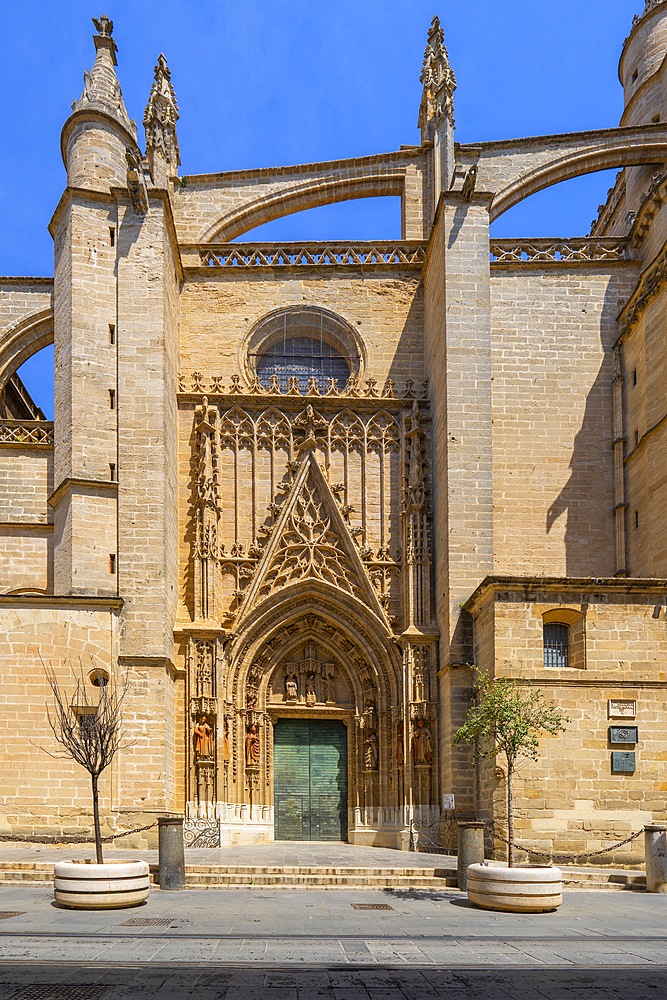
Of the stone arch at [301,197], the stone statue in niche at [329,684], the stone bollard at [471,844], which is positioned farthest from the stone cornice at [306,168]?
the stone bollard at [471,844]

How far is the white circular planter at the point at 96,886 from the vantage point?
37.2 feet

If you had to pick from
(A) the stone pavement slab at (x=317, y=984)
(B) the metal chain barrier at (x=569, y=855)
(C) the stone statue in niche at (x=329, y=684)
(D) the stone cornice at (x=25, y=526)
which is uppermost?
(D) the stone cornice at (x=25, y=526)

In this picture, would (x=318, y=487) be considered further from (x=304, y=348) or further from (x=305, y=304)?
(x=305, y=304)

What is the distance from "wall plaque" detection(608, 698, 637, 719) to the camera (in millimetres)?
16188

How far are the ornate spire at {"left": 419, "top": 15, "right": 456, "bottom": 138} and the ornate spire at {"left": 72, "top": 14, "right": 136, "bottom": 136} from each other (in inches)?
243

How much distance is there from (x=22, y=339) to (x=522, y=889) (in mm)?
16298

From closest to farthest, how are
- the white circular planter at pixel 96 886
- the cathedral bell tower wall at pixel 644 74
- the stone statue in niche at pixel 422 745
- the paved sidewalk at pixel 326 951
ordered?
the paved sidewalk at pixel 326 951 → the white circular planter at pixel 96 886 → the stone statue in niche at pixel 422 745 → the cathedral bell tower wall at pixel 644 74

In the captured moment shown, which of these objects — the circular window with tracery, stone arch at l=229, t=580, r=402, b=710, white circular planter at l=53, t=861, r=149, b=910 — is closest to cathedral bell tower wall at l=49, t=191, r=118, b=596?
stone arch at l=229, t=580, r=402, b=710

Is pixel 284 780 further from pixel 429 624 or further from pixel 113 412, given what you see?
pixel 113 412

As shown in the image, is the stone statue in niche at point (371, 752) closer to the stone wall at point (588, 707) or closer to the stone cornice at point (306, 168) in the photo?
the stone wall at point (588, 707)

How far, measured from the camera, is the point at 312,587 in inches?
806

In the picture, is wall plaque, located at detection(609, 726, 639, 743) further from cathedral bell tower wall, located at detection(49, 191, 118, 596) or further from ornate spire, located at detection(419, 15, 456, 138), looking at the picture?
ornate spire, located at detection(419, 15, 456, 138)

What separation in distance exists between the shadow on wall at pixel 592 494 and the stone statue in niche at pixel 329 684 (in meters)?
4.64

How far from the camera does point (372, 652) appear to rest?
20.4m
